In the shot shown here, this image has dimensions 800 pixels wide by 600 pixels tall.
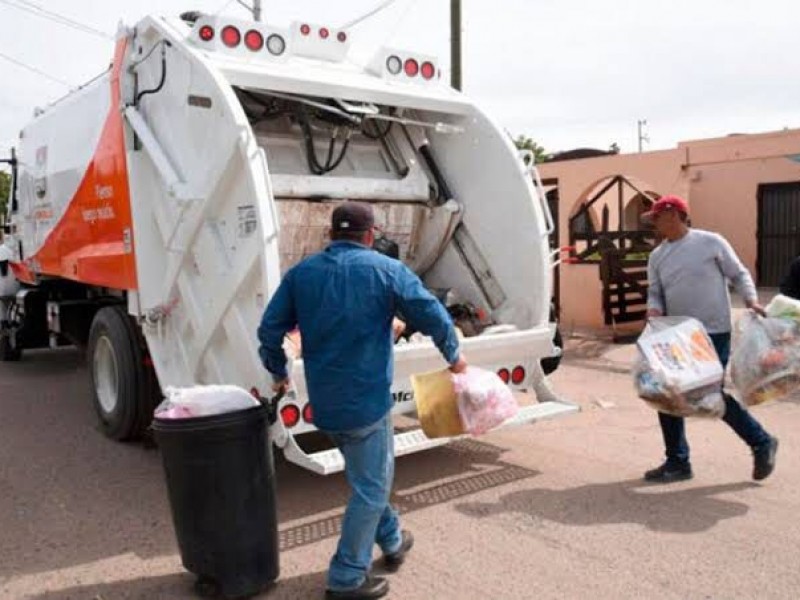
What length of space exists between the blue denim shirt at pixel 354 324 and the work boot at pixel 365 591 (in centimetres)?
63

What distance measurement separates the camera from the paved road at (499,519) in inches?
137

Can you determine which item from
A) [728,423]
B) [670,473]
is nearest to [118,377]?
[670,473]

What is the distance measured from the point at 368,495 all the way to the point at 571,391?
4299 mm

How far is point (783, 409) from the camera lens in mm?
6320

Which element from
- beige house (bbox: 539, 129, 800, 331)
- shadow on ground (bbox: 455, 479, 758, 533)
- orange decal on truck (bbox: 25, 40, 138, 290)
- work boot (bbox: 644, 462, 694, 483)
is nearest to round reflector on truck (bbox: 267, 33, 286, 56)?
orange decal on truck (bbox: 25, 40, 138, 290)

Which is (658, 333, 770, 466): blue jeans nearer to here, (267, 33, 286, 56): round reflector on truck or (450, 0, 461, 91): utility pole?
(267, 33, 286, 56): round reflector on truck

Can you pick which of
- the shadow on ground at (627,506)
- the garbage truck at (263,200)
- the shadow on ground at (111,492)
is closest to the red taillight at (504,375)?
the garbage truck at (263,200)

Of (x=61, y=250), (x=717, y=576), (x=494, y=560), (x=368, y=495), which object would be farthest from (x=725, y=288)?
(x=61, y=250)

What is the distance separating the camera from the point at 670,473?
4.66 metres

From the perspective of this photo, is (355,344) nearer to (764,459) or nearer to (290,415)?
(290,415)

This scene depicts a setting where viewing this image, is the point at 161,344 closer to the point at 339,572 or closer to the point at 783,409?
the point at 339,572

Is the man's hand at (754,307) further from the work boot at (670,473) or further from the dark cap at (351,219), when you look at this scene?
the dark cap at (351,219)

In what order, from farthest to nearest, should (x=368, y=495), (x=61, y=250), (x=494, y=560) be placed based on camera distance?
1. (x=61, y=250)
2. (x=494, y=560)
3. (x=368, y=495)

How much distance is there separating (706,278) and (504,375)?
1.28m
